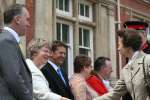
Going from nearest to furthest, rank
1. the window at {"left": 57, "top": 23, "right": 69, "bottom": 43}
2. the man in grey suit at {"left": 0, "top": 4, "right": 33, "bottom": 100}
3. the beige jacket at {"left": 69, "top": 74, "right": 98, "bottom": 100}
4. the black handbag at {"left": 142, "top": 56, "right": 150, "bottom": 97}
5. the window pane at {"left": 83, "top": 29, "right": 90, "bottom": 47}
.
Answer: the man in grey suit at {"left": 0, "top": 4, "right": 33, "bottom": 100}
the black handbag at {"left": 142, "top": 56, "right": 150, "bottom": 97}
the beige jacket at {"left": 69, "top": 74, "right": 98, "bottom": 100}
the window at {"left": 57, "top": 23, "right": 69, "bottom": 43}
the window pane at {"left": 83, "top": 29, "right": 90, "bottom": 47}

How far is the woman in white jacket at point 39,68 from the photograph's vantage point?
459 cm

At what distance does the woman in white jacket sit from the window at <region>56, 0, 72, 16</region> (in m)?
5.14

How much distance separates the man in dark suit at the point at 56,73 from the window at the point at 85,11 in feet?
18.6

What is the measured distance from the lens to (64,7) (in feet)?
34.2

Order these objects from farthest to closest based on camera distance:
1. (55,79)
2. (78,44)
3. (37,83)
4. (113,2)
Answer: (113,2) → (78,44) → (55,79) → (37,83)

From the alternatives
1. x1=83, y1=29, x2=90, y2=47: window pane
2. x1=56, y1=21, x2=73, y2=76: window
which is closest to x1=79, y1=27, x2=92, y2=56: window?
x1=83, y1=29, x2=90, y2=47: window pane

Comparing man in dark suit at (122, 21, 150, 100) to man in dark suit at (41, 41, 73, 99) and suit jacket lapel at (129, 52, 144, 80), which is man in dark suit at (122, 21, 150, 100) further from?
man in dark suit at (41, 41, 73, 99)

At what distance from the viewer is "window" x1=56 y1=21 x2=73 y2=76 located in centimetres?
1018

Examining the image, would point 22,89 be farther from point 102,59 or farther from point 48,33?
point 48,33

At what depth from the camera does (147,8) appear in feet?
46.1

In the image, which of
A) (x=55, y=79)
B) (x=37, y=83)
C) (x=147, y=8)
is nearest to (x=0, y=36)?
(x=37, y=83)

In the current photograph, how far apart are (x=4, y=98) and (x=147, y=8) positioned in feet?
35.8

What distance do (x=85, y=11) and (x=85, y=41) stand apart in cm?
70

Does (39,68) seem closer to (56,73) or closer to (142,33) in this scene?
(56,73)
